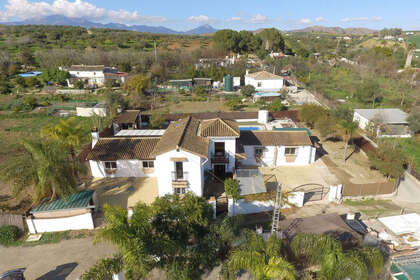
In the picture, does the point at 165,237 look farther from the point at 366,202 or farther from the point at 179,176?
the point at 366,202

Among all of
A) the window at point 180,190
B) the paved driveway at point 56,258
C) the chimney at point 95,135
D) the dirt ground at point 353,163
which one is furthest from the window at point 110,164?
the dirt ground at point 353,163

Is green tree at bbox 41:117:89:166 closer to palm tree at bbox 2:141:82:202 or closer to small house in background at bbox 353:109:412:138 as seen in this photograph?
palm tree at bbox 2:141:82:202

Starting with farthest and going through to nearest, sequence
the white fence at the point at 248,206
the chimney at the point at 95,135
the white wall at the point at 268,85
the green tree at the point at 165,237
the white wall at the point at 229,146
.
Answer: the white wall at the point at 268,85 → the chimney at the point at 95,135 → the white wall at the point at 229,146 → the white fence at the point at 248,206 → the green tree at the point at 165,237

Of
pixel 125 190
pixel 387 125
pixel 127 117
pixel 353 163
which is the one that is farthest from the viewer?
pixel 127 117

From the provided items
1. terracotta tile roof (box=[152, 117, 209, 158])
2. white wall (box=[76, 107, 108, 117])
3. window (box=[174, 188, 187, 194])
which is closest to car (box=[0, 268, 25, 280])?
terracotta tile roof (box=[152, 117, 209, 158])

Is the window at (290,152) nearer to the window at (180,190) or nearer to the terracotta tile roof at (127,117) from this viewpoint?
the window at (180,190)

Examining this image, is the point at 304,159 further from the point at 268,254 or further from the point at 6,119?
the point at 6,119

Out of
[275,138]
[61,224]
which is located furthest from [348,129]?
[61,224]
